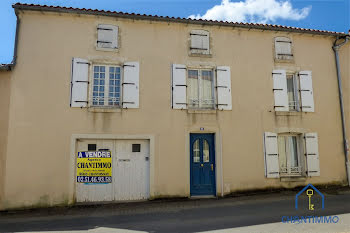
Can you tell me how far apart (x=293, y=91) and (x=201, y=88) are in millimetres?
3115

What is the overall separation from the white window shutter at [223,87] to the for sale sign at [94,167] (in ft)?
11.7

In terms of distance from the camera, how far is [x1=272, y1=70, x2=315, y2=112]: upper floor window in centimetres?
761

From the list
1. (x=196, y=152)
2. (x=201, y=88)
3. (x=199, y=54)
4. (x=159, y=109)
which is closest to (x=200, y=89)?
(x=201, y=88)

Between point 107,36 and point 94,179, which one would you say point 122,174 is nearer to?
point 94,179

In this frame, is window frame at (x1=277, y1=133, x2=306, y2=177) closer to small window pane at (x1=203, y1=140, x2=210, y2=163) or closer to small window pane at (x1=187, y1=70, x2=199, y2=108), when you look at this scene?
small window pane at (x1=203, y1=140, x2=210, y2=163)

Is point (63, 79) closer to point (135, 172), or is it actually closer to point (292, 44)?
point (135, 172)

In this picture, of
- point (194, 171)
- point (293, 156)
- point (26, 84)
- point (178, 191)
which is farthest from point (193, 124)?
point (26, 84)

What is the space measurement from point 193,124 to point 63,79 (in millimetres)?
3769

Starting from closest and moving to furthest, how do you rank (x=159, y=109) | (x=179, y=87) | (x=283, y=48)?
(x=159, y=109)
(x=179, y=87)
(x=283, y=48)

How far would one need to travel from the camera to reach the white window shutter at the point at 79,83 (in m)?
6.53

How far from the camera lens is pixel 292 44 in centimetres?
800

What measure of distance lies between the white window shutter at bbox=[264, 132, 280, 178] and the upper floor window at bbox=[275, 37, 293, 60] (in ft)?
8.46

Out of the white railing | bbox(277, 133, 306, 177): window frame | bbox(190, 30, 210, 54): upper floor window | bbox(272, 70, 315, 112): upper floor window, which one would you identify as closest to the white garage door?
the white railing

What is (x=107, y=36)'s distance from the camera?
6953mm
